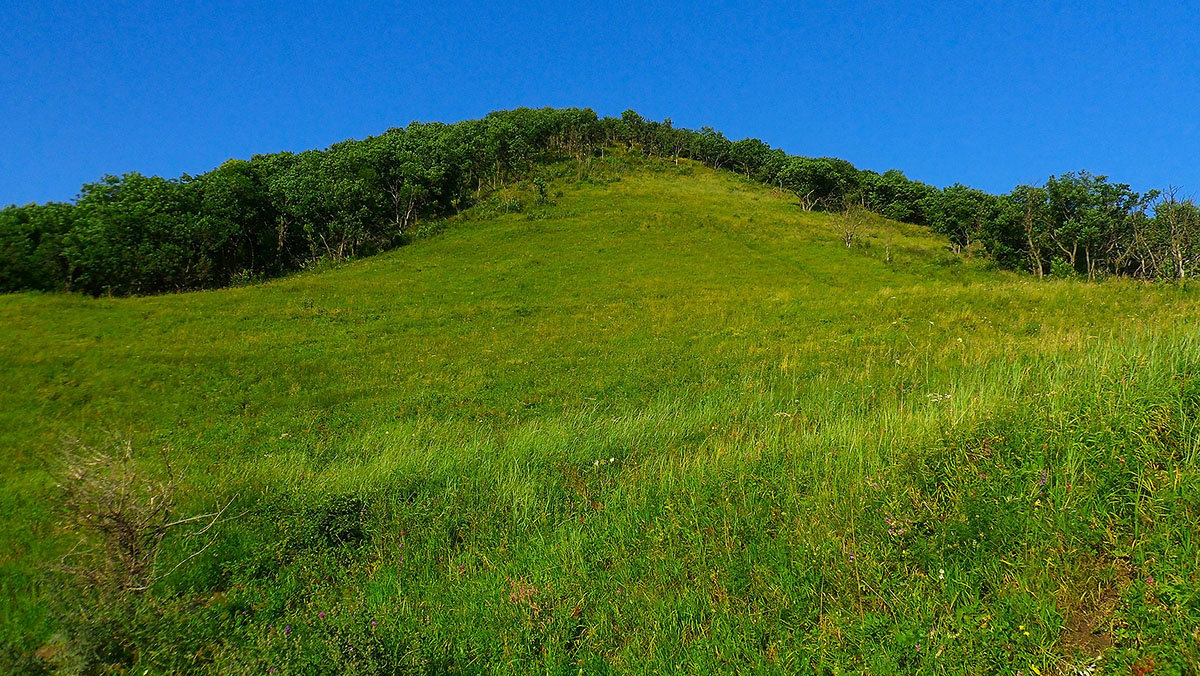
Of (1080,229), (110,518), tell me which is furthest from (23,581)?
(1080,229)

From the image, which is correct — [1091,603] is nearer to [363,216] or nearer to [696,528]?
[696,528]

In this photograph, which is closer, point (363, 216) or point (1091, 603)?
point (1091, 603)

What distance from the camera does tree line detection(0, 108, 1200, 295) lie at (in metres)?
40.6

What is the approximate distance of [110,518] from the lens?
212 inches

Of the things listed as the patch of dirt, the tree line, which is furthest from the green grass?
the tree line

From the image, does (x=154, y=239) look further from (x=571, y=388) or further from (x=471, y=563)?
(x=471, y=563)

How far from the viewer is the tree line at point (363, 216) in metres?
40.6

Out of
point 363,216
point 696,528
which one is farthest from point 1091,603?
point 363,216

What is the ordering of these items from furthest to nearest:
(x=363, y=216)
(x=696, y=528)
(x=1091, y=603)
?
(x=363, y=216), (x=696, y=528), (x=1091, y=603)

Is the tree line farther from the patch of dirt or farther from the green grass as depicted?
the patch of dirt

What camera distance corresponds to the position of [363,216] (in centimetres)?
5750

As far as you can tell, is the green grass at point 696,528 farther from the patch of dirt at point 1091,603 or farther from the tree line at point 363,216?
the tree line at point 363,216

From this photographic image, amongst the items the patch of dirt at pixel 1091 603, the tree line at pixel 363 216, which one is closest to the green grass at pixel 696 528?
the patch of dirt at pixel 1091 603

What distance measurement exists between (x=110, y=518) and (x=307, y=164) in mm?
69621
